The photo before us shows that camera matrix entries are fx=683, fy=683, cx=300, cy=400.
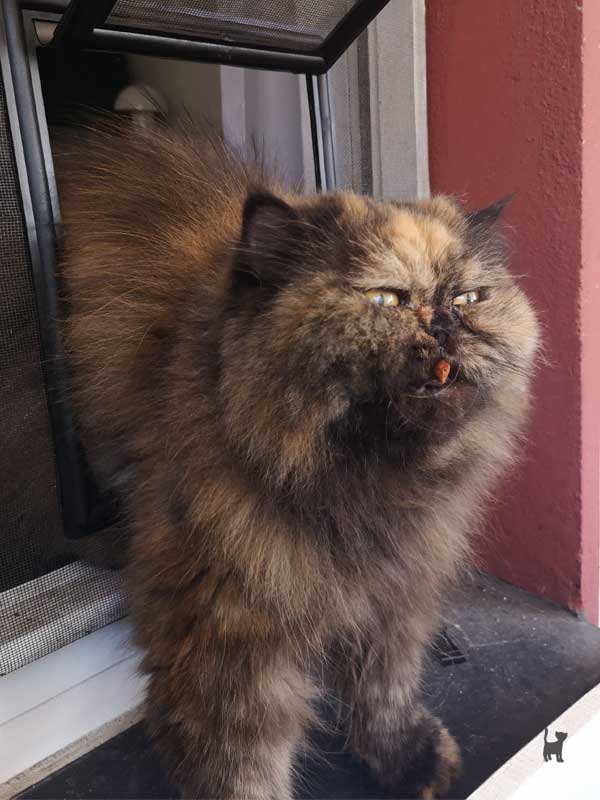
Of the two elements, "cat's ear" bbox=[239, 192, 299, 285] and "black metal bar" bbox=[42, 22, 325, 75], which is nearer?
"cat's ear" bbox=[239, 192, 299, 285]

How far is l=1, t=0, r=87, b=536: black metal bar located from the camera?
96 centimetres

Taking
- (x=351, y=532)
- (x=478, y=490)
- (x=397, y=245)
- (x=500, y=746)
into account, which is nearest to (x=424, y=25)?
(x=397, y=245)

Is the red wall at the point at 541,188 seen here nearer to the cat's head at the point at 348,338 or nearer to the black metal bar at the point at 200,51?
the black metal bar at the point at 200,51

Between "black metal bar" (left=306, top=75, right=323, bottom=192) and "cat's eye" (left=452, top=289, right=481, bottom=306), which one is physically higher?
"black metal bar" (left=306, top=75, right=323, bottom=192)

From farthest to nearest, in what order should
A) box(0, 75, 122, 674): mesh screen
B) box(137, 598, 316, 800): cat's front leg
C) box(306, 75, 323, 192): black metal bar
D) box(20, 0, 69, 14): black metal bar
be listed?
1. box(306, 75, 323, 192): black metal bar
2. box(0, 75, 122, 674): mesh screen
3. box(20, 0, 69, 14): black metal bar
4. box(137, 598, 316, 800): cat's front leg

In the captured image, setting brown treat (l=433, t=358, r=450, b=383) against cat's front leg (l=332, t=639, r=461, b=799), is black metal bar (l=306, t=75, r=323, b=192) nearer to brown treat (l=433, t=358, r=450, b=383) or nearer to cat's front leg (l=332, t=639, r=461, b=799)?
brown treat (l=433, t=358, r=450, b=383)

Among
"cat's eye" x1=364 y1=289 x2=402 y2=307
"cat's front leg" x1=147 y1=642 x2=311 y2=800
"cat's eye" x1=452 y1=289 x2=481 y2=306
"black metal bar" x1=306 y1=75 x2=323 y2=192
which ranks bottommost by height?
"cat's front leg" x1=147 y1=642 x2=311 y2=800

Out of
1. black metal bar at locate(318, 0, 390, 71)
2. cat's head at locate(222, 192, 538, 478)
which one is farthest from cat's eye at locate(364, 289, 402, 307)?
black metal bar at locate(318, 0, 390, 71)

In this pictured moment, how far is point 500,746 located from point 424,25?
1.43 meters

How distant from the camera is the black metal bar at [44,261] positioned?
959 mm

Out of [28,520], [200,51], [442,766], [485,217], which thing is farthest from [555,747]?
[200,51]

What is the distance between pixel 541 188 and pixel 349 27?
0.50 meters

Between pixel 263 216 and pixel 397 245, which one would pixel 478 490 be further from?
pixel 263 216

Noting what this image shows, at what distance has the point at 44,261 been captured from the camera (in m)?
1.02
